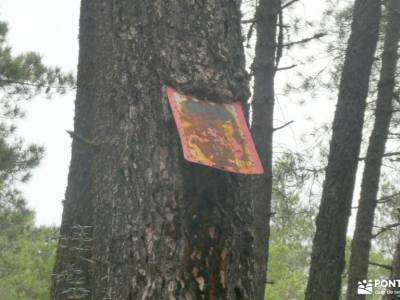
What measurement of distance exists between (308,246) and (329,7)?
16058mm

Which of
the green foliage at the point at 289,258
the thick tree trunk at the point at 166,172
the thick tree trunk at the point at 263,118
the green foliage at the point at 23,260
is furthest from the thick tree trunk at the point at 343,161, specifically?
the green foliage at the point at 289,258

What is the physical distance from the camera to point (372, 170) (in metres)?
7.45

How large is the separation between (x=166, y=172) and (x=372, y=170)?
6225 millimetres

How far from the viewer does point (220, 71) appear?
1818 mm

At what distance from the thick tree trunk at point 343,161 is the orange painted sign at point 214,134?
3595 mm

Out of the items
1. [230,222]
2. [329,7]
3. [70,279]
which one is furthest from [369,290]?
[230,222]

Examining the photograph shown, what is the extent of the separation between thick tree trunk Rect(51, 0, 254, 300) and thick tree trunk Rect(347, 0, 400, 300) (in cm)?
571

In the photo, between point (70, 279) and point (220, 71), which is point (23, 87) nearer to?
point (70, 279)

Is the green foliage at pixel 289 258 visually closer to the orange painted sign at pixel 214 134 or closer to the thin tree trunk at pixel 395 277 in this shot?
the thin tree trunk at pixel 395 277

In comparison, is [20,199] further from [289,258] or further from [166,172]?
[289,258]

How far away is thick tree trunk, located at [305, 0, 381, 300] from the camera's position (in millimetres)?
5133

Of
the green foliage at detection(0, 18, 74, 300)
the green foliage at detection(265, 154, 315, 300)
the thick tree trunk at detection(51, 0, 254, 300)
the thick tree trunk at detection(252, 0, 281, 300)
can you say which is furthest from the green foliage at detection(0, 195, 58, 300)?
the thick tree trunk at detection(51, 0, 254, 300)

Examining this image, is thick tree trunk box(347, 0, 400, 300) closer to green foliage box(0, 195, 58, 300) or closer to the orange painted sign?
the orange painted sign

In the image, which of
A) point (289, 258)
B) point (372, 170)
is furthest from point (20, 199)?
point (289, 258)
